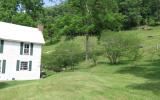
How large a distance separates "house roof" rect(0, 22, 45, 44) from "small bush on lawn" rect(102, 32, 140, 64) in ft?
30.2

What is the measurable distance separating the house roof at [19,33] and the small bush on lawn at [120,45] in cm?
919

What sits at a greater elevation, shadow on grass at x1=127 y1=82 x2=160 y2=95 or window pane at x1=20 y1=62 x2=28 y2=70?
window pane at x1=20 y1=62 x2=28 y2=70

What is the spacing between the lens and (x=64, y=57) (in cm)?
4916

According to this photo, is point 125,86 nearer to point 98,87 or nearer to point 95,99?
point 98,87

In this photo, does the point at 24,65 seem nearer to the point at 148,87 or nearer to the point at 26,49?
the point at 26,49

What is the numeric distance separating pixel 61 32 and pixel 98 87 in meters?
44.8

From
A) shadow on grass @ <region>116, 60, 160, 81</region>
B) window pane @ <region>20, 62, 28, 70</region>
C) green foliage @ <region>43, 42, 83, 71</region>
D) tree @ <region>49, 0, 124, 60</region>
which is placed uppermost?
tree @ <region>49, 0, 124, 60</region>

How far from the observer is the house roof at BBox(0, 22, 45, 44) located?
44531mm

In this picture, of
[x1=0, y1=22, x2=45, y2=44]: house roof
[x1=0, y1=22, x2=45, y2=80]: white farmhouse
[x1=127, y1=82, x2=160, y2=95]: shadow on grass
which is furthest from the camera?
[x1=0, y1=22, x2=45, y2=44]: house roof

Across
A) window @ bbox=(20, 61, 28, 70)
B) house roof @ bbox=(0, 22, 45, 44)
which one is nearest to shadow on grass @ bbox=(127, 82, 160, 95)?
house roof @ bbox=(0, 22, 45, 44)

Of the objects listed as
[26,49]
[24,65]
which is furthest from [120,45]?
[24,65]

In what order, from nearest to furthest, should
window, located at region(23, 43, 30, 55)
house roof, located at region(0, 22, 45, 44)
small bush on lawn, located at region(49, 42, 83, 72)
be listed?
house roof, located at region(0, 22, 45, 44) < window, located at region(23, 43, 30, 55) < small bush on lawn, located at region(49, 42, 83, 72)

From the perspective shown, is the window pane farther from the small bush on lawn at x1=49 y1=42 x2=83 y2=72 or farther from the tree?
the tree

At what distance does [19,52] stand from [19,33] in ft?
8.55
